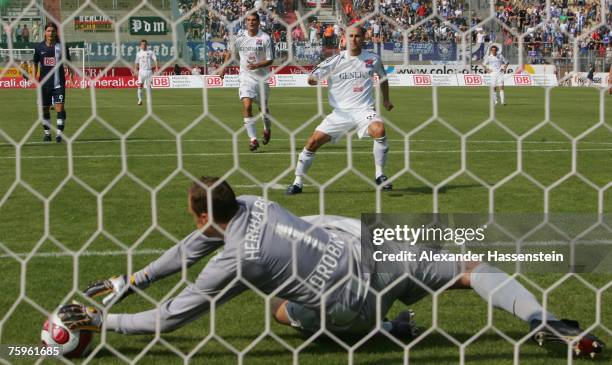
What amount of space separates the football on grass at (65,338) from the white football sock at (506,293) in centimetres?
185

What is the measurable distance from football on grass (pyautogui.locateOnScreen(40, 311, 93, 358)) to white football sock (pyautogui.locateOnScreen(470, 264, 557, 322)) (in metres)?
1.85

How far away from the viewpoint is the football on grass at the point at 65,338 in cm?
378

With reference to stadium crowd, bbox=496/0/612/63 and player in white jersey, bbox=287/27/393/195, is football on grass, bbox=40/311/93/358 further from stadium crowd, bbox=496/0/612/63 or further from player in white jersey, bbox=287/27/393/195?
player in white jersey, bbox=287/27/393/195

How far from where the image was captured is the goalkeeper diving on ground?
353 cm

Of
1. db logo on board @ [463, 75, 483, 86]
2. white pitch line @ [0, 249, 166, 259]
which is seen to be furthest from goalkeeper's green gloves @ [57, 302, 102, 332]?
db logo on board @ [463, 75, 483, 86]

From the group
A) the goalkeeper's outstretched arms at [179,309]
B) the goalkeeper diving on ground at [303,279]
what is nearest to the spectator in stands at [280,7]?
the goalkeeper diving on ground at [303,279]

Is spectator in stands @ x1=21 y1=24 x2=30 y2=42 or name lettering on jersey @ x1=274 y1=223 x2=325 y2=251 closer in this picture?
name lettering on jersey @ x1=274 y1=223 x2=325 y2=251

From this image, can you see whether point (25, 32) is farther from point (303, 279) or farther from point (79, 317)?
point (303, 279)

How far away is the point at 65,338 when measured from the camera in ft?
12.4

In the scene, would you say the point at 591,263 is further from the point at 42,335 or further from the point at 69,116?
the point at 69,116

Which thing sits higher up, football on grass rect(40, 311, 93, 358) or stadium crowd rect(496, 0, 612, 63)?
stadium crowd rect(496, 0, 612, 63)

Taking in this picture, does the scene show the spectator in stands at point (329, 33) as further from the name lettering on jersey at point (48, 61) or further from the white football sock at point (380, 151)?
the name lettering on jersey at point (48, 61)

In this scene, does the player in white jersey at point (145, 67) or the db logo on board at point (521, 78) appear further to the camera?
the db logo on board at point (521, 78)

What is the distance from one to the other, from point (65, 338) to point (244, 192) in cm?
447
